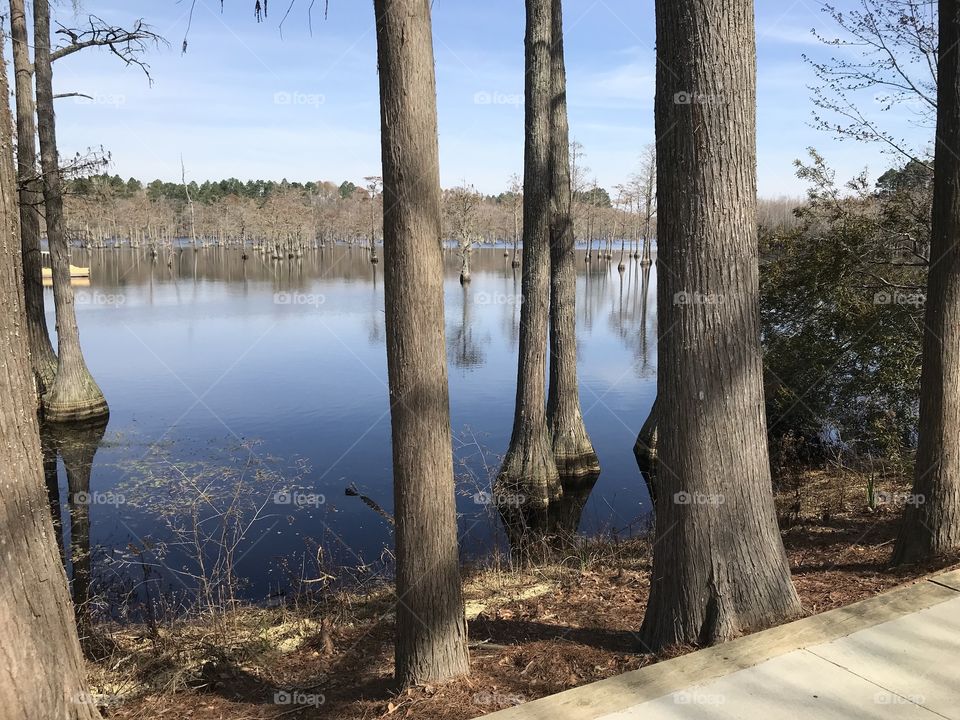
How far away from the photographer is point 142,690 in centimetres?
450

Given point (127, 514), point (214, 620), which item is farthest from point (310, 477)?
point (214, 620)

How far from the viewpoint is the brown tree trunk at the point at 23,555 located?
3.11 metres

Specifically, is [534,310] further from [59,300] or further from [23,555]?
[59,300]

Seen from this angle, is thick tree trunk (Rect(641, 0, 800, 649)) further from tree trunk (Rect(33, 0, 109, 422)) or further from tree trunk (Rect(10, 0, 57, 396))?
tree trunk (Rect(10, 0, 57, 396))

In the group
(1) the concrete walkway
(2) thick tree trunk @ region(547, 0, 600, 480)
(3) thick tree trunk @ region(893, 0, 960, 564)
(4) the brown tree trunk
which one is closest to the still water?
(2) thick tree trunk @ region(547, 0, 600, 480)

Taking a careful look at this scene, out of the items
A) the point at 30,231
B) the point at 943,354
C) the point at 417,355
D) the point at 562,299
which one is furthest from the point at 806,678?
the point at 30,231

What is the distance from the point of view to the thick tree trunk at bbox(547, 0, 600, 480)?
11.5 m

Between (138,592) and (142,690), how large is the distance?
140 inches

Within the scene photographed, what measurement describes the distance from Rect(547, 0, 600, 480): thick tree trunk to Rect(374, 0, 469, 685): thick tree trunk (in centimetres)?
794

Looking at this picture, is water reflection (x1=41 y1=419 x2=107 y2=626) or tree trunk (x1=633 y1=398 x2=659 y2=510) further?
tree trunk (x1=633 y1=398 x2=659 y2=510)

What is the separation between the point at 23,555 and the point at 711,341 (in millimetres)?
3541

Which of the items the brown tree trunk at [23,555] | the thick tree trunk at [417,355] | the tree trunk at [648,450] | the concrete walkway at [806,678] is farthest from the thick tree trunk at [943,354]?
the tree trunk at [648,450]

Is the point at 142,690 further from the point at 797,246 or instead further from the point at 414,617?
the point at 797,246

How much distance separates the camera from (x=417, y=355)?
3914 mm
